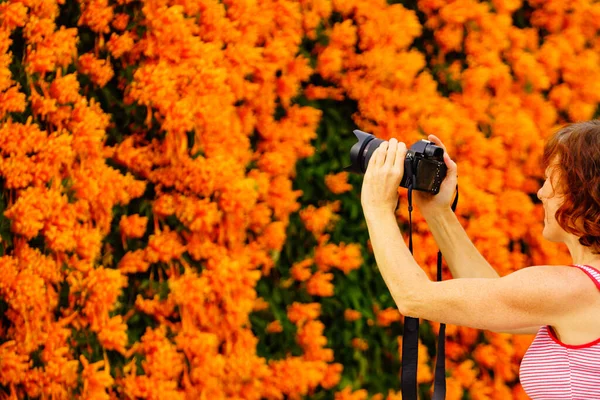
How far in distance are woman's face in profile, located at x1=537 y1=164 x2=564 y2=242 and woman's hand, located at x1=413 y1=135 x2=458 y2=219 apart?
0.35m

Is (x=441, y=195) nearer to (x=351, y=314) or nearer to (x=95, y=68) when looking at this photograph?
(x=351, y=314)

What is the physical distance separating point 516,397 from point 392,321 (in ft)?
1.90

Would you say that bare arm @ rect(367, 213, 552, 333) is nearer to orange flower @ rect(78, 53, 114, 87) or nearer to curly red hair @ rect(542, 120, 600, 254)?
curly red hair @ rect(542, 120, 600, 254)

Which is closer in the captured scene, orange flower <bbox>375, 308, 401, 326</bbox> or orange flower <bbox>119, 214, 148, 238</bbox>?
orange flower <bbox>119, 214, 148, 238</bbox>

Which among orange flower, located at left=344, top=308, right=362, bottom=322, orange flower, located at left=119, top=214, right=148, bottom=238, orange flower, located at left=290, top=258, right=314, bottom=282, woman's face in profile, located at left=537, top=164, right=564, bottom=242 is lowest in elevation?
orange flower, located at left=344, top=308, right=362, bottom=322

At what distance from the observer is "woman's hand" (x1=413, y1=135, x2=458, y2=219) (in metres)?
2.56

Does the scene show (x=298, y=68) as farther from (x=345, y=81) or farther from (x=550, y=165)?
(x=550, y=165)

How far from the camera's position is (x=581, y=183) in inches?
83.7

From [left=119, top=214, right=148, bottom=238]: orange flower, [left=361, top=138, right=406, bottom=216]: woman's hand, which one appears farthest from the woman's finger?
[left=119, top=214, right=148, bottom=238]: orange flower

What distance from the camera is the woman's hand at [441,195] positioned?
2557 millimetres

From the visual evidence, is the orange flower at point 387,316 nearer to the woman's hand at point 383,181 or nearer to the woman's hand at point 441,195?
the woman's hand at point 441,195

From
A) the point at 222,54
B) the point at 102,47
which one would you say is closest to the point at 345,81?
the point at 222,54

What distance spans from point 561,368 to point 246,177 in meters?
1.30

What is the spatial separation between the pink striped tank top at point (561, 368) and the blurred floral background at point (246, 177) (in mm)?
1088
